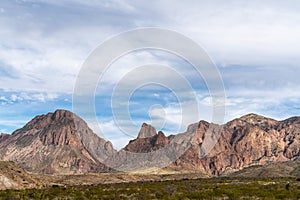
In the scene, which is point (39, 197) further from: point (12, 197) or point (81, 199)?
point (81, 199)

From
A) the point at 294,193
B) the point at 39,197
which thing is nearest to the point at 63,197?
the point at 39,197

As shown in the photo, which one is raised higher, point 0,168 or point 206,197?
point 0,168

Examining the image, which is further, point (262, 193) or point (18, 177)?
point (18, 177)

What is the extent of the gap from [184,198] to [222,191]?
14274 mm

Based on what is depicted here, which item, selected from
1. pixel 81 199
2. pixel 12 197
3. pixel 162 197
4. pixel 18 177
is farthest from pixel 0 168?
pixel 162 197

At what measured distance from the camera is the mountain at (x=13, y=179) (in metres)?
136

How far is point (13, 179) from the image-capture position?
485 feet

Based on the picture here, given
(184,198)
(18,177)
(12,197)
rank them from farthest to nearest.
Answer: (18,177) < (12,197) < (184,198)

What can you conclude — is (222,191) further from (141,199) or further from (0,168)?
(0,168)

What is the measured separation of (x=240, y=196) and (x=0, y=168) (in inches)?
4253

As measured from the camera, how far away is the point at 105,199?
83.9 m

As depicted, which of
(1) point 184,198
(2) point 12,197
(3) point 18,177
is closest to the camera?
(1) point 184,198

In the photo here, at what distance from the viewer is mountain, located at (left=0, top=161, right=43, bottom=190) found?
136375 millimetres

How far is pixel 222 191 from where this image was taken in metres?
92.9
